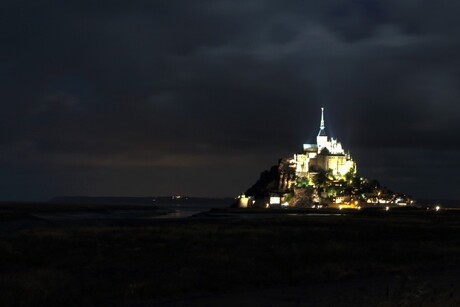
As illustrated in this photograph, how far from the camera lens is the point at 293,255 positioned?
A: 30.0 meters

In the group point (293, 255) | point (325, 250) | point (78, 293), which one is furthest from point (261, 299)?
point (325, 250)

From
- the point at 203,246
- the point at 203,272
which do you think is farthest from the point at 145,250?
the point at 203,272

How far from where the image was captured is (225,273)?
23516 millimetres

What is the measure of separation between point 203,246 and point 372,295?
17486mm

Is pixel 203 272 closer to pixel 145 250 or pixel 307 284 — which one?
pixel 307 284

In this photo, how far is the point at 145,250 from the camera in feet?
105

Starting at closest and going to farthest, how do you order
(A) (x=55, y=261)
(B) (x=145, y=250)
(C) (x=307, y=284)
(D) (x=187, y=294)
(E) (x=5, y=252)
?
(D) (x=187, y=294)
(C) (x=307, y=284)
(A) (x=55, y=261)
(E) (x=5, y=252)
(B) (x=145, y=250)

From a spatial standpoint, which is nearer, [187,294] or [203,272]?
[187,294]

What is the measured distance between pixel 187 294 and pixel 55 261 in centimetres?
1011

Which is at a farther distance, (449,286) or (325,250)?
(325,250)

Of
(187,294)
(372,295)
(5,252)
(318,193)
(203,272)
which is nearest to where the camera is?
(372,295)

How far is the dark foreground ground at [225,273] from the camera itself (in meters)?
18.0

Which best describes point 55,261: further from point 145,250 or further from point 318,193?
point 318,193

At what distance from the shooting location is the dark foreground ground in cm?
1800
